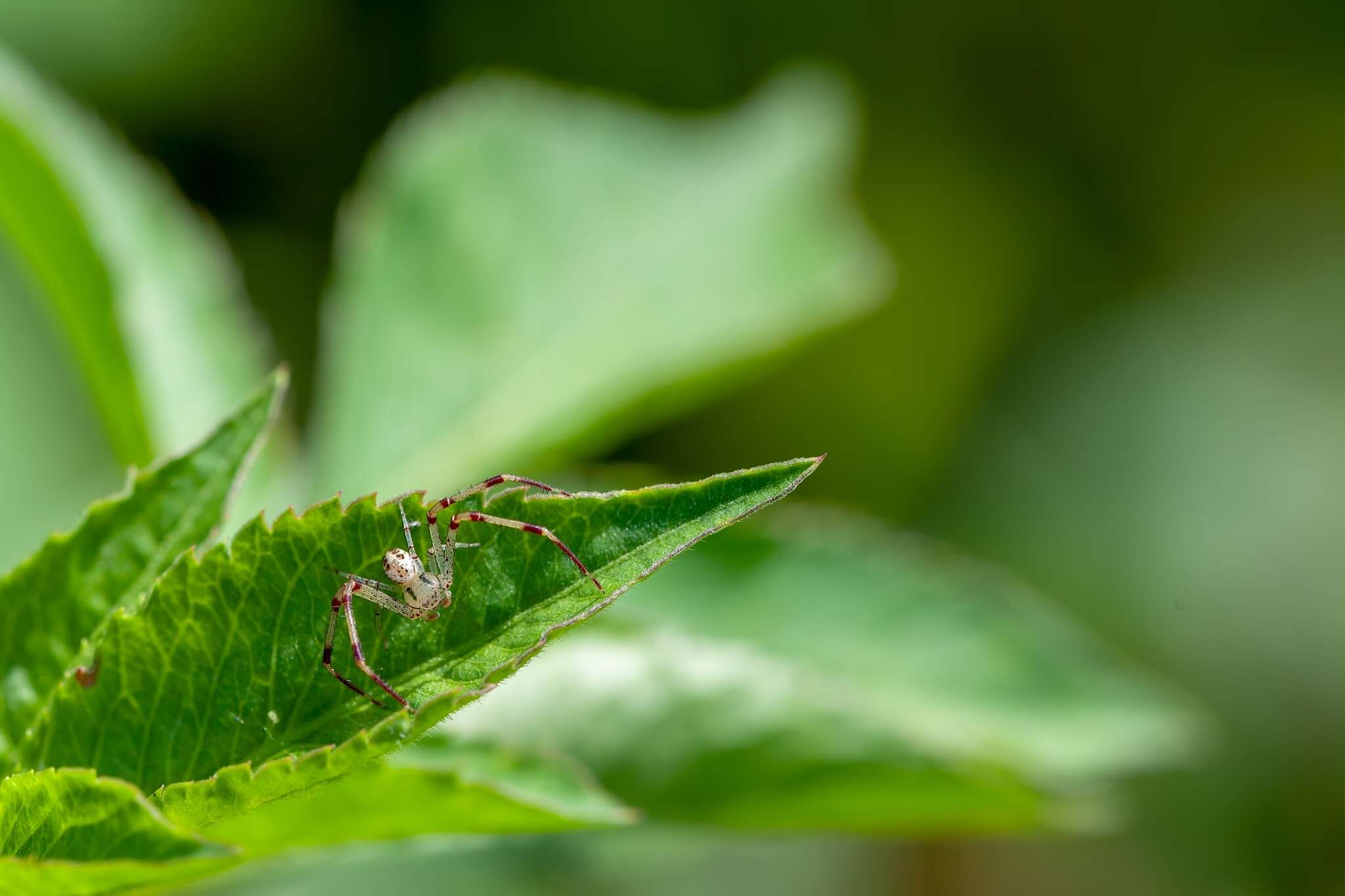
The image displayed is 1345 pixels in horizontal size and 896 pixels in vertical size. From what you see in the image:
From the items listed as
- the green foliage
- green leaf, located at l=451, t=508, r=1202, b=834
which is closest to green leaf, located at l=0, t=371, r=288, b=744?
the green foliage

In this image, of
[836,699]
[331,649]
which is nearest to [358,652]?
[331,649]

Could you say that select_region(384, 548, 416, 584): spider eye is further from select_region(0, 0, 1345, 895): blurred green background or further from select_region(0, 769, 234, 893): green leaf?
select_region(0, 0, 1345, 895): blurred green background

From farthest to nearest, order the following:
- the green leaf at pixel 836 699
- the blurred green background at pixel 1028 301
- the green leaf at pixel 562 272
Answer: the blurred green background at pixel 1028 301, the green leaf at pixel 562 272, the green leaf at pixel 836 699

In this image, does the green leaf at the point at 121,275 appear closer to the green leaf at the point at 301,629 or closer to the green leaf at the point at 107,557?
the green leaf at the point at 107,557

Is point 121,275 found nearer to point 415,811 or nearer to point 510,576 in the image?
point 415,811

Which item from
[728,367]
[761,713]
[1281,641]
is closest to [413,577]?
[761,713]

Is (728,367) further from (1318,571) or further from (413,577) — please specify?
(1318,571)

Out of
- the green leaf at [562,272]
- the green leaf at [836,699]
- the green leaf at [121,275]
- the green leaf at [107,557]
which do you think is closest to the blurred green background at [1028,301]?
the green leaf at [562,272]
